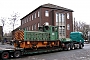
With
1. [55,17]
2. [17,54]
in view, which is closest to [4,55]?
[17,54]

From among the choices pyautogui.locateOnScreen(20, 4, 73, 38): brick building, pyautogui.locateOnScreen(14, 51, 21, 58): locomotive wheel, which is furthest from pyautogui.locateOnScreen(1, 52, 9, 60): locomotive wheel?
pyautogui.locateOnScreen(20, 4, 73, 38): brick building

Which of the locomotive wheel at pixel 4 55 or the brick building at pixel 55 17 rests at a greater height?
the brick building at pixel 55 17

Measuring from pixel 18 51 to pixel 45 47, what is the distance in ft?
16.2

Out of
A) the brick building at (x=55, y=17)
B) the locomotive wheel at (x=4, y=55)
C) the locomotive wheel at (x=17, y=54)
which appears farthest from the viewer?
the brick building at (x=55, y=17)

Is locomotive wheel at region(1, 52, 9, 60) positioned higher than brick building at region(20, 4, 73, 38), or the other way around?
brick building at region(20, 4, 73, 38)

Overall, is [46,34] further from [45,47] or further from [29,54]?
[29,54]

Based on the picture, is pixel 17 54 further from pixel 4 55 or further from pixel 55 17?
pixel 55 17

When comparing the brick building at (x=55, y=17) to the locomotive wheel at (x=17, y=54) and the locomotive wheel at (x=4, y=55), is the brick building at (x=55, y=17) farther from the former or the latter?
the locomotive wheel at (x=4, y=55)

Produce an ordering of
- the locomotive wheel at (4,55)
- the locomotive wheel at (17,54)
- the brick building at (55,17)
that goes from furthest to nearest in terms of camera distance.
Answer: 1. the brick building at (55,17)
2. the locomotive wheel at (17,54)
3. the locomotive wheel at (4,55)

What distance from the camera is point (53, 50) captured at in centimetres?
2005

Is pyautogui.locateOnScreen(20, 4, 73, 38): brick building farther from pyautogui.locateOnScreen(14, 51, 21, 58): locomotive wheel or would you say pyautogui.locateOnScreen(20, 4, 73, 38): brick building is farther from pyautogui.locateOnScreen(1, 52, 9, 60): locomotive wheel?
pyautogui.locateOnScreen(1, 52, 9, 60): locomotive wheel

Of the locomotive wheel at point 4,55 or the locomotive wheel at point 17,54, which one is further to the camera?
the locomotive wheel at point 17,54

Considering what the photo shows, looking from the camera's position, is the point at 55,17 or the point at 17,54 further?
the point at 55,17

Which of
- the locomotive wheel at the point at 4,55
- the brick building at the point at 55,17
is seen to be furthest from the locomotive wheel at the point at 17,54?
the brick building at the point at 55,17
